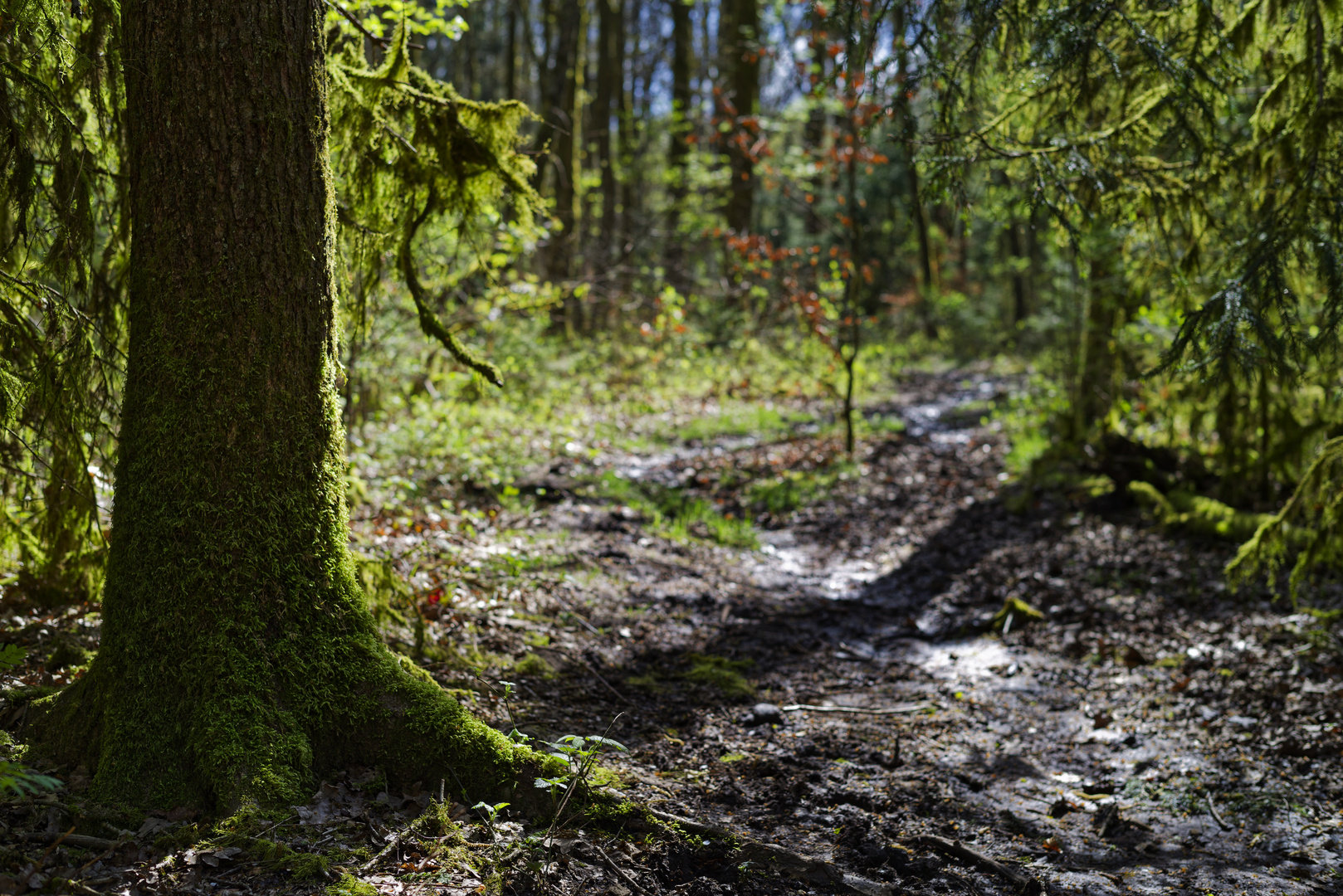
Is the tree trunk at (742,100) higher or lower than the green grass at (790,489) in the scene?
higher

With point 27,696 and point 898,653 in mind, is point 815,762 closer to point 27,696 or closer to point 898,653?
point 898,653

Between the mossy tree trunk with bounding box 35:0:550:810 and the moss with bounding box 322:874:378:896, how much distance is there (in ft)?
1.53

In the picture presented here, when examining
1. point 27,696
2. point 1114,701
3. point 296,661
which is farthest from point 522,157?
point 1114,701

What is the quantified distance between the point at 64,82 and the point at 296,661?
2733 millimetres

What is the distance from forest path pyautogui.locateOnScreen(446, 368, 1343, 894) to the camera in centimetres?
360

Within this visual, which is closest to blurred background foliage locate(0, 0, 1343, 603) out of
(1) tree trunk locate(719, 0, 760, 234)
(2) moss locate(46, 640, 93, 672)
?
(2) moss locate(46, 640, 93, 672)

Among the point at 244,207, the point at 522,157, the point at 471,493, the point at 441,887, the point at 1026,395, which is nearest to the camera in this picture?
the point at 441,887

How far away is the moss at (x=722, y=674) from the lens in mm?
5102

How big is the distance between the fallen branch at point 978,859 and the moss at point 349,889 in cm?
223

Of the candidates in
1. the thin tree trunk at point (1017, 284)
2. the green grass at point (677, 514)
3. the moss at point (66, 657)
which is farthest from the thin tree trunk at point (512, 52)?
the moss at point (66, 657)

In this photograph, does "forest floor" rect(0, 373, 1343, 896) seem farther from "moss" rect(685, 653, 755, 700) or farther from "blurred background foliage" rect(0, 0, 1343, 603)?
"blurred background foliage" rect(0, 0, 1343, 603)

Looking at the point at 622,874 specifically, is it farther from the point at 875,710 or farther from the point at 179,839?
the point at 875,710

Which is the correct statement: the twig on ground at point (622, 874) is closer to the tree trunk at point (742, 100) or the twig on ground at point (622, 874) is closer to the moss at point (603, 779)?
the moss at point (603, 779)

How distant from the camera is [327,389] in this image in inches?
130
